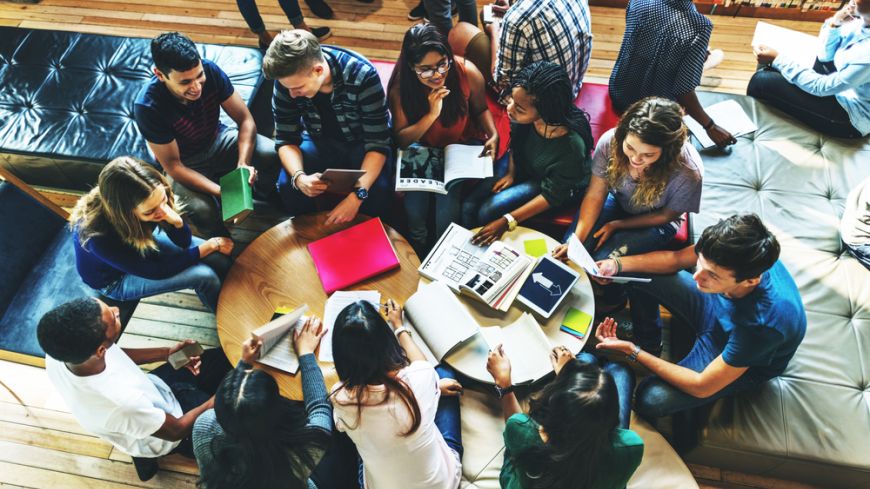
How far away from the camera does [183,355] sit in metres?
2.38

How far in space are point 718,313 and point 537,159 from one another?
1.07 m

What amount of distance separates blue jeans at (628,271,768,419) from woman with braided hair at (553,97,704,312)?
0.68 ft

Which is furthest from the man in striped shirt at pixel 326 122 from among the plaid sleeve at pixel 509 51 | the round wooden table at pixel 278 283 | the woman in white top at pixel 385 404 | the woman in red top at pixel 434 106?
the woman in white top at pixel 385 404

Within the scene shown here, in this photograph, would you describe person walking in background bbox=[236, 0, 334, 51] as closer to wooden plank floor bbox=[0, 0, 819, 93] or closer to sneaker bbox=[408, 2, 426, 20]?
wooden plank floor bbox=[0, 0, 819, 93]

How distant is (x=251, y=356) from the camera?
86.0 inches

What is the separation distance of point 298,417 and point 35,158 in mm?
2515

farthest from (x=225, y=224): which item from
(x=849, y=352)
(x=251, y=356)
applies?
(x=849, y=352)

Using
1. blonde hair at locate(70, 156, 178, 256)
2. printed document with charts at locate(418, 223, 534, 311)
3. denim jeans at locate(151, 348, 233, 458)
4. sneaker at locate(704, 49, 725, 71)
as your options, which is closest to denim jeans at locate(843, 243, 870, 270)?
printed document with charts at locate(418, 223, 534, 311)

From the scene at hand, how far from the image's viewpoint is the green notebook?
251 centimetres

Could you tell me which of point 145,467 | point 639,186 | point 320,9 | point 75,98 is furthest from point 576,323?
point 320,9

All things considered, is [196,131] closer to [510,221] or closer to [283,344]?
[283,344]

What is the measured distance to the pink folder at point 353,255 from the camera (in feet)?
7.91

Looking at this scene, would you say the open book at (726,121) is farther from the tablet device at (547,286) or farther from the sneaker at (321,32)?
the sneaker at (321,32)

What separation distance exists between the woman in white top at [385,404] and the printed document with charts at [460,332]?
32 cm
